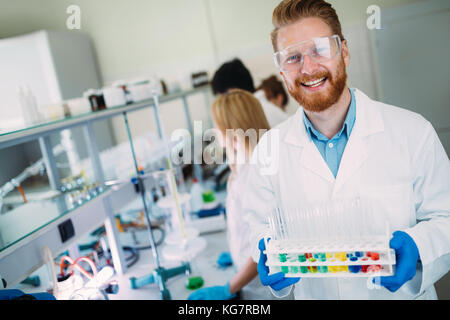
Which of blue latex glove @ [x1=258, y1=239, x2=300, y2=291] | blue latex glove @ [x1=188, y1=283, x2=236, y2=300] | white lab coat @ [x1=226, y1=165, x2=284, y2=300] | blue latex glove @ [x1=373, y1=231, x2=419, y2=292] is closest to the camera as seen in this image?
blue latex glove @ [x1=373, y1=231, x2=419, y2=292]

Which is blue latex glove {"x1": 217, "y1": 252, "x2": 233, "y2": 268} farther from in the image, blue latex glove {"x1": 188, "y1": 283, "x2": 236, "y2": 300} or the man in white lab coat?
the man in white lab coat

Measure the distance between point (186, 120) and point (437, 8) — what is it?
8.61 ft

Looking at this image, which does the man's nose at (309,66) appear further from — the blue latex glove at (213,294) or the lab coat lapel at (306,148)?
the blue latex glove at (213,294)

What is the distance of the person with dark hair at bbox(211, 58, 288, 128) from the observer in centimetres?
172

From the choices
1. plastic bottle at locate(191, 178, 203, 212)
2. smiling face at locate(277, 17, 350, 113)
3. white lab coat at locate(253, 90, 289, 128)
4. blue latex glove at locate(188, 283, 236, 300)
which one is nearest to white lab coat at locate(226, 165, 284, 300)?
blue latex glove at locate(188, 283, 236, 300)

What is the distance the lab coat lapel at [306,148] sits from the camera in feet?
3.32

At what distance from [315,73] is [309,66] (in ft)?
0.08

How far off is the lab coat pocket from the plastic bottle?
2.16 metres

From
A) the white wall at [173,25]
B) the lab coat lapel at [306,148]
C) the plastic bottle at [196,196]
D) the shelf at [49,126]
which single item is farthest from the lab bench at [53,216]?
the lab coat lapel at [306,148]

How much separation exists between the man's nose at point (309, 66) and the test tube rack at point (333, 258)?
0.41 m

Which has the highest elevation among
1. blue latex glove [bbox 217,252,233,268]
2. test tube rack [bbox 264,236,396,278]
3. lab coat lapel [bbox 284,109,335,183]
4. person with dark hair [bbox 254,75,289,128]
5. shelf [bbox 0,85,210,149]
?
shelf [bbox 0,85,210,149]

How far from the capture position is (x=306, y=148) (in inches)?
41.9
